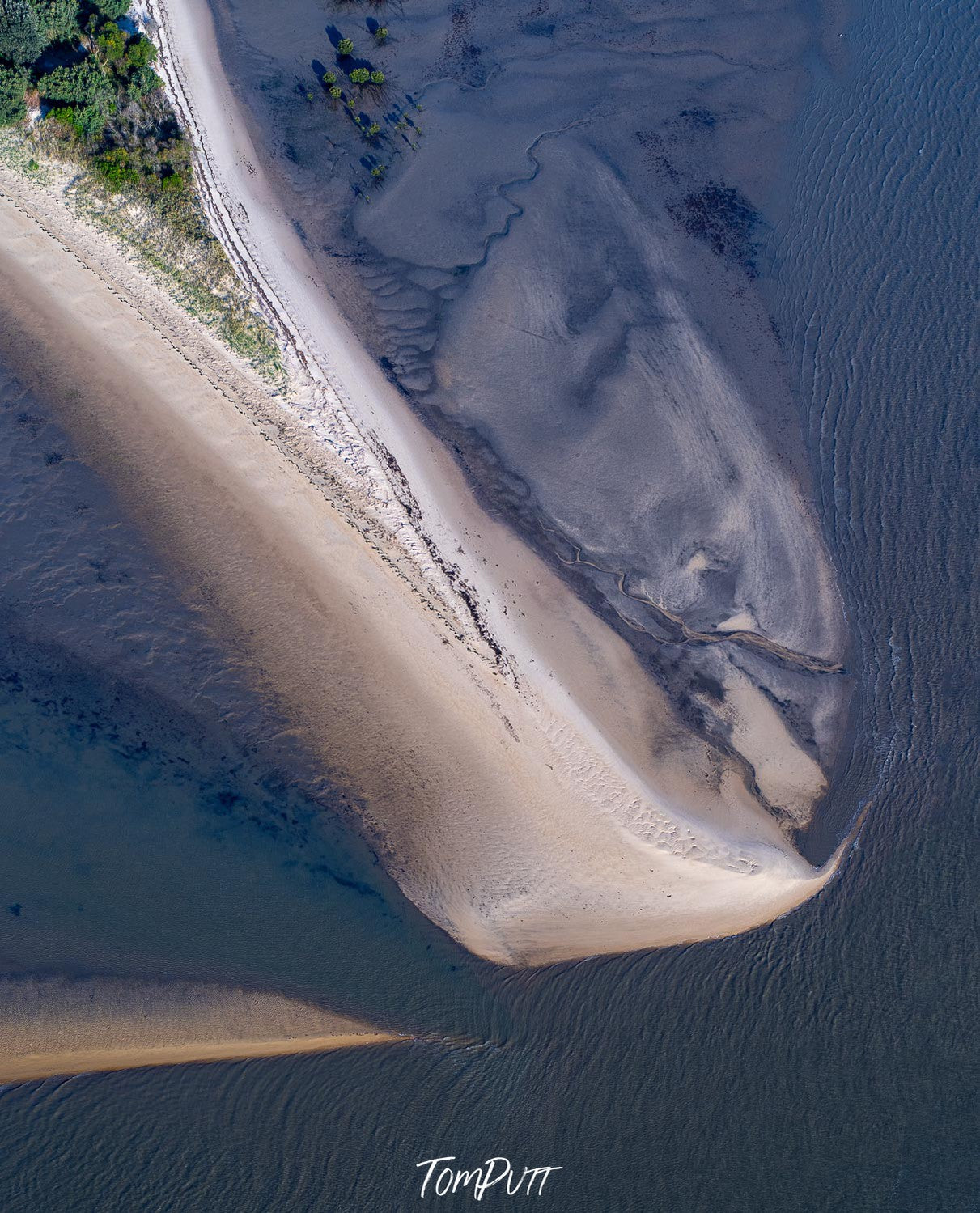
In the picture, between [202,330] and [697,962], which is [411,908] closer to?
[697,962]

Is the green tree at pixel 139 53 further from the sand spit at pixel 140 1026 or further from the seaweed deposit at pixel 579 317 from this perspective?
the sand spit at pixel 140 1026

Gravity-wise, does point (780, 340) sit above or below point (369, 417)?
below

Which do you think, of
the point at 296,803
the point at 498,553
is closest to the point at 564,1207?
the point at 296,803

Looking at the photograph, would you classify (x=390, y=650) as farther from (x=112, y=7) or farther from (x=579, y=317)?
(x=112, y=7)

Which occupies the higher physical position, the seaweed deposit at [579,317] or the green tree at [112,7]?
the green tree at [112,7]

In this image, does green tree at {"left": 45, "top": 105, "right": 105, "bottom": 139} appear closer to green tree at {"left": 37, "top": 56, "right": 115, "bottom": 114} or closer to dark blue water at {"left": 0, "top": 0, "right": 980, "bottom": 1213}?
green tree at {"left": 37, "top": 56, "right": 115, "bottom": 114}

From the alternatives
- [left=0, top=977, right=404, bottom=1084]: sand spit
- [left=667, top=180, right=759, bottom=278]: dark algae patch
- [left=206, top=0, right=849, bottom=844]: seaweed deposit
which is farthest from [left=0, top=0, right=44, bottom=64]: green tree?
[left=0, top=977, right=404, bottom=1084]: sand spit

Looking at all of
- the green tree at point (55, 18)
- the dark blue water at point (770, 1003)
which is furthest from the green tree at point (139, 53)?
the dark blue water at point (770, 1003)
